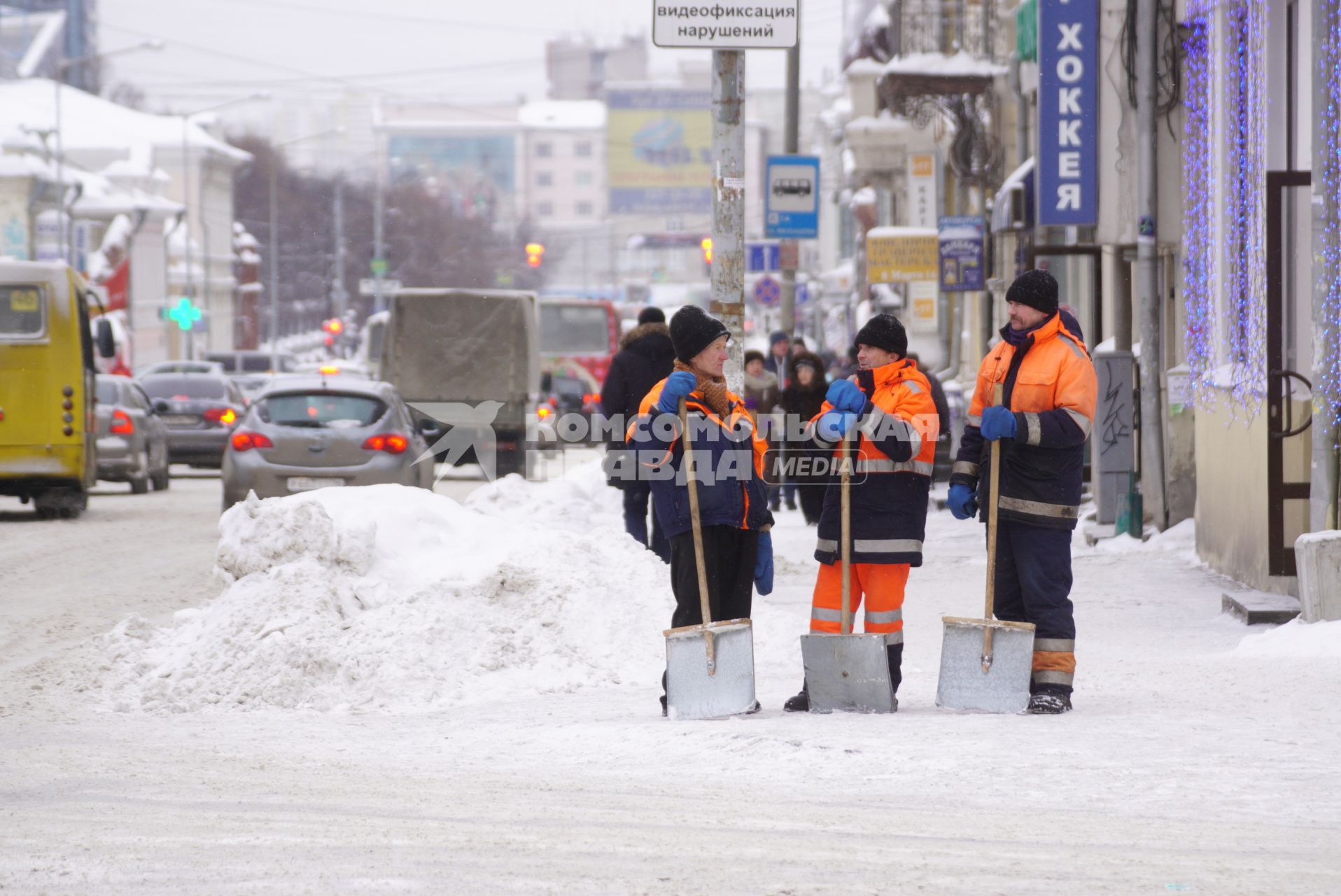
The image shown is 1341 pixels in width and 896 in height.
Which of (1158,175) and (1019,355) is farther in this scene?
(1158,175)

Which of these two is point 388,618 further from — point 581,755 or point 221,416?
point 221,416

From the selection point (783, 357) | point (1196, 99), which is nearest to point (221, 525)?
point (1196, 99)

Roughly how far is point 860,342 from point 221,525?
435cm

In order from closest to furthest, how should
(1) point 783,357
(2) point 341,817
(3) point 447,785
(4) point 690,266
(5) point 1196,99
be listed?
(2) point 341,817 < (3) point 447,785 < (5) point 1196,99 < (1) point 783,357 < (4) point 690,266

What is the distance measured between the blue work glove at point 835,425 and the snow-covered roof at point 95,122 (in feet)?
226

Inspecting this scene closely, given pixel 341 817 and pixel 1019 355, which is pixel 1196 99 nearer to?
pixel 1019 355

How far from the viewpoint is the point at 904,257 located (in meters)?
28.5

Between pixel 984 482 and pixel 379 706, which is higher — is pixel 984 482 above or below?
above

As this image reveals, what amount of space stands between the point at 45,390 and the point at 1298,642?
1384cm

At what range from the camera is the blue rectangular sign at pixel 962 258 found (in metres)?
24.8

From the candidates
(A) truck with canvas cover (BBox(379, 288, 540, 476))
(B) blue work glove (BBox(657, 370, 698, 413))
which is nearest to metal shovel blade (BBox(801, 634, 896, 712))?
(B) blue work glove (BBox(657, 370, 698, 413))

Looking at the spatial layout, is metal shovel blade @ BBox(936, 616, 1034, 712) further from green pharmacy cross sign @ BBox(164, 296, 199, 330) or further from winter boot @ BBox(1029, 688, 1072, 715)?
green pharmacy cross sign @ BBox(164, 296, 199, 330)

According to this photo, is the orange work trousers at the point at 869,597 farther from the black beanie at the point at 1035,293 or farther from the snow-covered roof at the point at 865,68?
the snow-covered roof at the point at 865,68

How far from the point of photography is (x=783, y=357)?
953 inches
